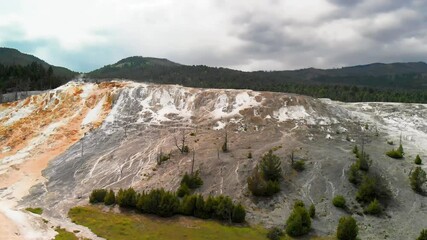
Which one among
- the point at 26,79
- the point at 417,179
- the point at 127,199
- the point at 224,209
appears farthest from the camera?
the point at 26,79

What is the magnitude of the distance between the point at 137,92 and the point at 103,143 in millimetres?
24292

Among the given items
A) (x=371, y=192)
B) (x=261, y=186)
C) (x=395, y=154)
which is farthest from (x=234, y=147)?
(x=395, y=154)

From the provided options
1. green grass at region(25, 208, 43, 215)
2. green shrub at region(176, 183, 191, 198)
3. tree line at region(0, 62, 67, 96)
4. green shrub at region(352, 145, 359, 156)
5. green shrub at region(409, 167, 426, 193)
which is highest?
tree line at region(0, 62, 67, 96)

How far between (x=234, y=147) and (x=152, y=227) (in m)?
27.2

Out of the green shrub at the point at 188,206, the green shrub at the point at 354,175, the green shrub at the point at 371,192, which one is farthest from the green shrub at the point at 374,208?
the green shrub at the point at 188,206

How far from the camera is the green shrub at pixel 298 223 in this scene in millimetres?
54812

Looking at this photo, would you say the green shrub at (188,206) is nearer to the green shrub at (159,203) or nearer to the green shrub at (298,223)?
the green shrub at (159,203)

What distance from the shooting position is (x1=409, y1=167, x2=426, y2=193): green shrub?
64375 mm

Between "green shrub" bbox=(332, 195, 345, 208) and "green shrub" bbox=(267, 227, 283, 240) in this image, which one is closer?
"green shrub" bbox=(267, 227, 283, 240)

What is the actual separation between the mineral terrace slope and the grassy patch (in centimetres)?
243

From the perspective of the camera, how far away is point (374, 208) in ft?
196

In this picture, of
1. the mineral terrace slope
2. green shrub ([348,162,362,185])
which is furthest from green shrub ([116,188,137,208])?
green shrub ([348,162,362,185])

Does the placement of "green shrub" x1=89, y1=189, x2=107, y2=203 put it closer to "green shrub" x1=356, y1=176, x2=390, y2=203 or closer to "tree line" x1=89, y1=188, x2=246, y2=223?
"tree line" x1=89, y1=188, x2=246, y2=223

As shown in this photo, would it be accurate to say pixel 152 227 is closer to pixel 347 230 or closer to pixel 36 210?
pixel 36 210
